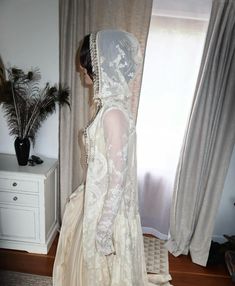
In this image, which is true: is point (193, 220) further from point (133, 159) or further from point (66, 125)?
point (66, 125)

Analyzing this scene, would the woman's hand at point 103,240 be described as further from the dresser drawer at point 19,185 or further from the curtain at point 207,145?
the curtain at point 207,145

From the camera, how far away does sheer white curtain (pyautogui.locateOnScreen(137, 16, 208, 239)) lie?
1729 millimetres

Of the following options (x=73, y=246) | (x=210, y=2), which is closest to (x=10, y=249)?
(x=73, y=246)

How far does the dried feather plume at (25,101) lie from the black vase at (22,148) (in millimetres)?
40

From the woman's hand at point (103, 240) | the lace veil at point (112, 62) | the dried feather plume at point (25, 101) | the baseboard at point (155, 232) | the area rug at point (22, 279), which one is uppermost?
the lace veil at point (112, 62)

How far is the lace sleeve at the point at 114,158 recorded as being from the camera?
0.97 m

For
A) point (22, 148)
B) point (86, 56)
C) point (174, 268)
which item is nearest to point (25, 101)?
point (22, 148)

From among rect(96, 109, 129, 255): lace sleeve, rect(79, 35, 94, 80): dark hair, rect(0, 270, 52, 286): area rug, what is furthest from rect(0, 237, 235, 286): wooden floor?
rect(79, 35, 94, 80): dark hair

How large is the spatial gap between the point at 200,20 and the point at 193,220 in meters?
1.54

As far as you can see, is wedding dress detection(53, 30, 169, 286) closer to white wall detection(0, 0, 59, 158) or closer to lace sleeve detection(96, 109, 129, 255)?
lace sleeve detection(96, 109, 129, 255)

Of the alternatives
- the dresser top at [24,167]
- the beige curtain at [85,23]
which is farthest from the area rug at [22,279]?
the beige curtain at [85,23]

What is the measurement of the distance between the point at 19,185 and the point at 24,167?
14 centimetres

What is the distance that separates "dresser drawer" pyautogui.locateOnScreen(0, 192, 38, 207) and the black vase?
25 centimetres

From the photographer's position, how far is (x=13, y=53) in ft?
6.02
